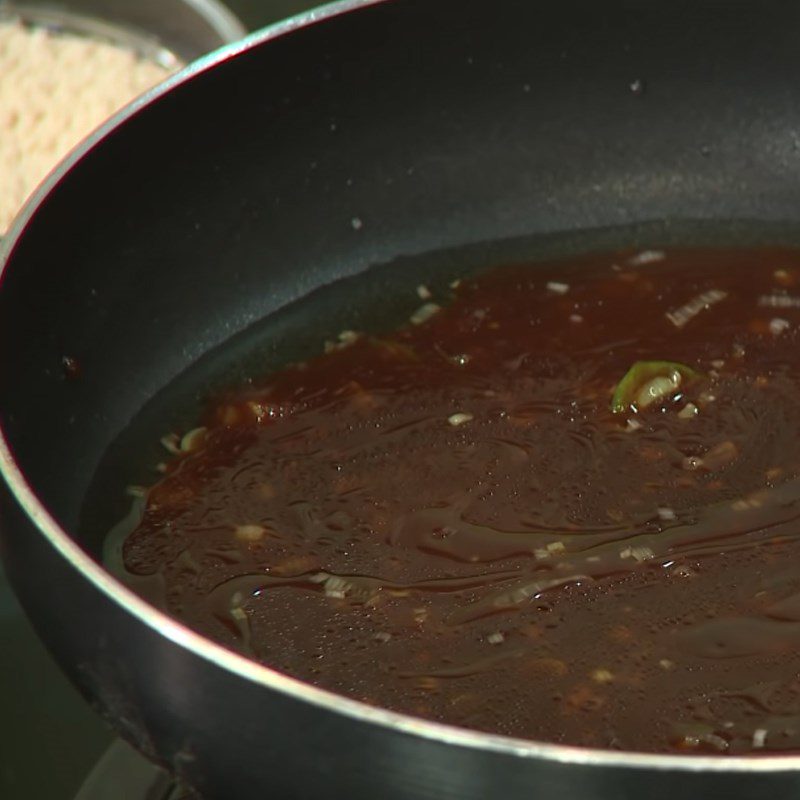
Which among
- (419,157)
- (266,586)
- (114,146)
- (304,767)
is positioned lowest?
(304,767)

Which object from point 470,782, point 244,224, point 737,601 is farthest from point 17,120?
point 470,782

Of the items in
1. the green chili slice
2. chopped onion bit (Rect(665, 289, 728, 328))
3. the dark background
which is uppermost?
chopped onion bit (Rect(665, 289, 728, 328))

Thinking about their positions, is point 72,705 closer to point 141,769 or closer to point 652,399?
point 141,769

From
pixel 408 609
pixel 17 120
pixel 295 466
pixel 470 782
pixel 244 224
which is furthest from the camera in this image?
pixel 17 120

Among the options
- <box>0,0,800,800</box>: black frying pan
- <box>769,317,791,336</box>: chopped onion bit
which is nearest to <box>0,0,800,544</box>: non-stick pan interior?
<box>0,0,800,800</box>: black frying pan

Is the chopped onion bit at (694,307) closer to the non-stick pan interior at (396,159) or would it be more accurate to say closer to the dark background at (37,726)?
the non-stick pan interior at (396,159)

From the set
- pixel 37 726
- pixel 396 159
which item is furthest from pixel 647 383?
pixel 37 726

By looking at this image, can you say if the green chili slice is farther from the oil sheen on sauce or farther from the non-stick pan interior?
the non-stick pan interior
